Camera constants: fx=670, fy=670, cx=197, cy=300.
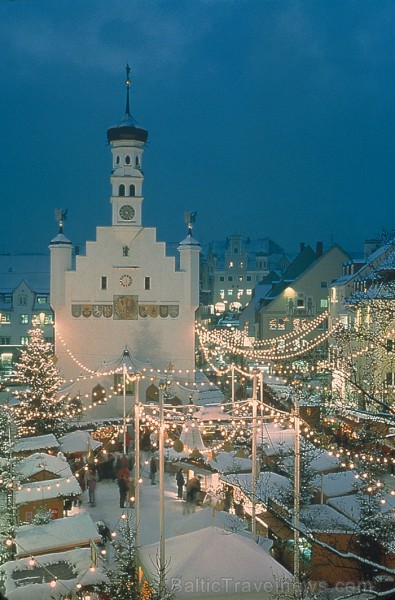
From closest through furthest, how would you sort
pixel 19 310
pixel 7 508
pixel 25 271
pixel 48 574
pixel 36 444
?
pixel 48 574, pixel 7 508, pixel 36 444, pixel 19 310, pixel 25 271

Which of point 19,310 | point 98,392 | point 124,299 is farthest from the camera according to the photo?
point 19,310

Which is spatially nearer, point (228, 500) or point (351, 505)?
point (351, 505)

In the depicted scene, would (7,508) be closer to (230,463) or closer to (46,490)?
(46,490)

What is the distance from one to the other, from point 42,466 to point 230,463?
Result: 6017mm

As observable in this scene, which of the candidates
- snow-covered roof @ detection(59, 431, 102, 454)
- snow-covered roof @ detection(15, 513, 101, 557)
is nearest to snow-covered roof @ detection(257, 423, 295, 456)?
snow-covered roof @ detection(59, 431, 102, 454)

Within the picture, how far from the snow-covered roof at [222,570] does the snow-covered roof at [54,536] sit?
297cm

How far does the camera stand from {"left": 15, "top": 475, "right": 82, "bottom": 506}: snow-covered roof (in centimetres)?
1747

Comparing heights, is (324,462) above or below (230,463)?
above

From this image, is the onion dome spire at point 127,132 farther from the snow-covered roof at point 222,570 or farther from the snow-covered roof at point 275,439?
the snow-covered roof at point 222,570

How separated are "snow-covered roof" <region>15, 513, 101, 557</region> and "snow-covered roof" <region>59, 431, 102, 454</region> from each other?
354 inches

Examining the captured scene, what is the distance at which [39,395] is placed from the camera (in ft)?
94.2

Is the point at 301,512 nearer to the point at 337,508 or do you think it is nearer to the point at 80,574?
the point at 337,508

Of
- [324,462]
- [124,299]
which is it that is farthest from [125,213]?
[324,462]

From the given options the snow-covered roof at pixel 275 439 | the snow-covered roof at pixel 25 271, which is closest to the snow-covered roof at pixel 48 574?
the snow-covered roof at pixel 275 439
